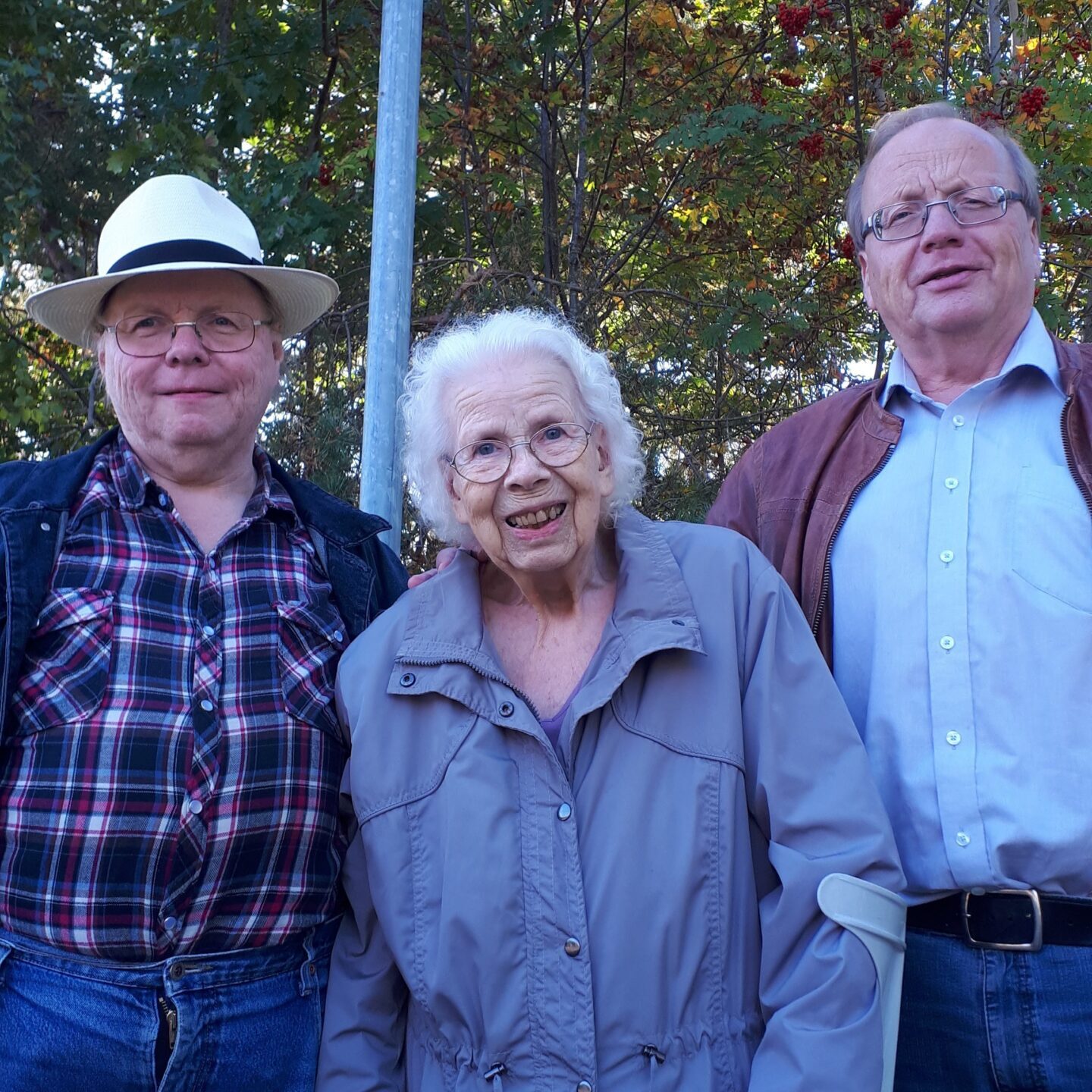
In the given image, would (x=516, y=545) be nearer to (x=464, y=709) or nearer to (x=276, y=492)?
(x=464, y=709)

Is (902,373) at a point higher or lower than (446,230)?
lower

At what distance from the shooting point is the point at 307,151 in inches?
221

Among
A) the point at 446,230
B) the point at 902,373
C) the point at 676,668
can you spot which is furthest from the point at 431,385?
the point at 446,230

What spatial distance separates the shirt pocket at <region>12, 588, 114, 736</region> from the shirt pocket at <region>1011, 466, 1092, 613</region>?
167cm

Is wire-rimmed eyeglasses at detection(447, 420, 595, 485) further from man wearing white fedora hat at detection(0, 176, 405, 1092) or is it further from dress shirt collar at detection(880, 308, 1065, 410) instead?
dress shirt collar at detection(880, 308, 1065, 410)

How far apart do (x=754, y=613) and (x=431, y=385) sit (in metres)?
0.81

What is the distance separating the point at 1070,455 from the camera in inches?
87.8

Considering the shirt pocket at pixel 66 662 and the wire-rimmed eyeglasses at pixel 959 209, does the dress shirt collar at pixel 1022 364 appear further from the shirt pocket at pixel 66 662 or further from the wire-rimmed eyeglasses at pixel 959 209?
the shirt pocket at pixel 66 662

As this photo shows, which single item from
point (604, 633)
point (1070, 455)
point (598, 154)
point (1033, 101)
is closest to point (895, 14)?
point (1033, 101)

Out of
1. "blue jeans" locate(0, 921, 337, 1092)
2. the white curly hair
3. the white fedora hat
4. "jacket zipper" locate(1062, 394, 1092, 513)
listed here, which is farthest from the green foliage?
"blue jeans" locate(0, 921, 337, 1092)

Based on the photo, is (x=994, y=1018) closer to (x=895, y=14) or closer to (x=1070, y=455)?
(x=1070, y=455)

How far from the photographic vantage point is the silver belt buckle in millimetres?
2018

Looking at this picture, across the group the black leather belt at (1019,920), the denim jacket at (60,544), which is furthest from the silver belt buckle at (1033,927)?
the denim jacket at (60,544)

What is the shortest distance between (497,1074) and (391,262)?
5.90 feet
